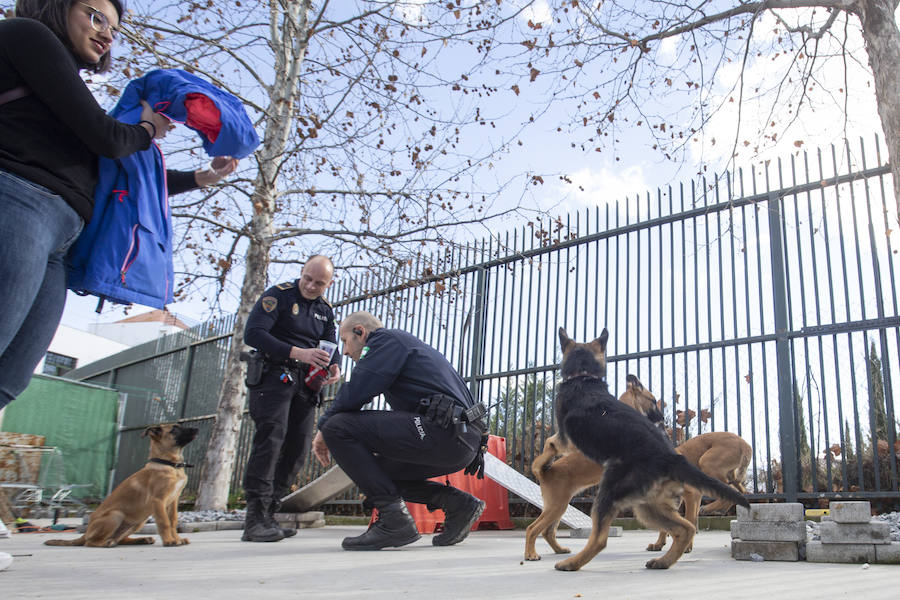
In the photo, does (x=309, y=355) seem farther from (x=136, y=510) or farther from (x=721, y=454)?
(x=721, y=454)

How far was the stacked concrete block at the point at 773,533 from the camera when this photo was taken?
11.4 ft

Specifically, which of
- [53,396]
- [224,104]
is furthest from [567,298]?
[53,396]

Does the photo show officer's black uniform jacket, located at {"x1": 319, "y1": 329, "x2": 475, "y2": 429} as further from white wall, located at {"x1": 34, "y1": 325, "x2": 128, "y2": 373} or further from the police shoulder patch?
A: white wall, located at {"x1": 34, "y1": 325, "x2": 128, "y2": 373}

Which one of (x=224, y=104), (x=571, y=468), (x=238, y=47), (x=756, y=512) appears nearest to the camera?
(x=224, y=104)

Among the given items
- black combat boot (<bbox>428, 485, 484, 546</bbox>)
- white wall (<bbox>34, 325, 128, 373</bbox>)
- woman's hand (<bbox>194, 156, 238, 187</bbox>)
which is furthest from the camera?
white wall (<bbox>34, 325, 128, 373</bbox>)

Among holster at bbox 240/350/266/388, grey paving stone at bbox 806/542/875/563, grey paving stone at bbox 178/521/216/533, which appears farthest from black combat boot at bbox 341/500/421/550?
grey paving stone at bbox 178/521/216/533

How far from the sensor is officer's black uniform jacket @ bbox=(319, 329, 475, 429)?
414 cm

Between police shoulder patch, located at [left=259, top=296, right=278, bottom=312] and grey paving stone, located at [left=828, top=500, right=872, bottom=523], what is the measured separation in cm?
397

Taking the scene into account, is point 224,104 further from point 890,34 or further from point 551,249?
point 551,249

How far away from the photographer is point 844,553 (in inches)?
132

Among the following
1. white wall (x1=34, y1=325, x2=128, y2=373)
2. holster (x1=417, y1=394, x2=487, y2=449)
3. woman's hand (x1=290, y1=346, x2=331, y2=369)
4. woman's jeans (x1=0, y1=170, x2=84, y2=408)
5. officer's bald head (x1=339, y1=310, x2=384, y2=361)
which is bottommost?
holster (x1=417, y1=394, x2=487, y2=449)

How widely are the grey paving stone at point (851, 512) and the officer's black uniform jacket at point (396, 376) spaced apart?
87.6 inches

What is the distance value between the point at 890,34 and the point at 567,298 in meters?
4.39

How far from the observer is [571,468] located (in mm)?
3936
